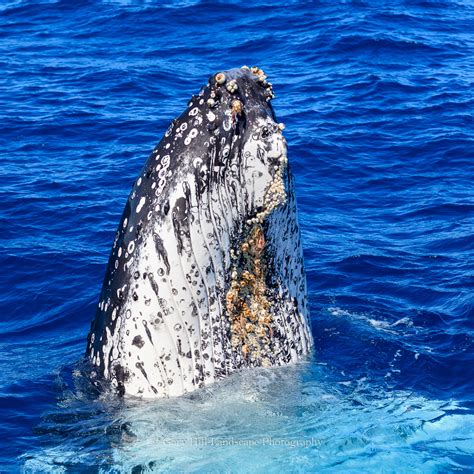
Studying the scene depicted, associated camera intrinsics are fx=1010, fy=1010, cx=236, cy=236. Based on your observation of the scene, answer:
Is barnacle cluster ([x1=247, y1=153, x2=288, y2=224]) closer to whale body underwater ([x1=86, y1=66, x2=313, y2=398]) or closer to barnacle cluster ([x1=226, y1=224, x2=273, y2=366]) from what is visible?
whale body underwater ([x1=86, y1=66, x2=313, y2=398])

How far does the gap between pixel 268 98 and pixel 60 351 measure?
4537 mm

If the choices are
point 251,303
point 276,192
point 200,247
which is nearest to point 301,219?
point 251,303

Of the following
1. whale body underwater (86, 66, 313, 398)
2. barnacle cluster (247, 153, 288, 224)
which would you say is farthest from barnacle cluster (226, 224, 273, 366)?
barnacle cluster (247, 153, 288, 224)

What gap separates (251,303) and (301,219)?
26.9 feet

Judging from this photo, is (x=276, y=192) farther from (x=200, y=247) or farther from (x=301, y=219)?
(x=301, y=219)

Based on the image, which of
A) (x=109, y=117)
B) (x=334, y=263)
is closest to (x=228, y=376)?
(x=334, y=263)

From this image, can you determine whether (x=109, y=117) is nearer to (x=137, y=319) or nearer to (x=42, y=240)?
(x=42, y=240)

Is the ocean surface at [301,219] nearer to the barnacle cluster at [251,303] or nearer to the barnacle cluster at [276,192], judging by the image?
the barnacle cluster at [251,303]

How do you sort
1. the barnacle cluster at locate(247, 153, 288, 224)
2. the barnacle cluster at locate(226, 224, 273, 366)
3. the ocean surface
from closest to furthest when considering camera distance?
the ocean surface < the barnacle cluster at locate(247, 153, 288, 224) < the barnacle cluster at locate(226, 224, 273, 366)

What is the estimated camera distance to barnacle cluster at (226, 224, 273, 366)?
9.17 metres

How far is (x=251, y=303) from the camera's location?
30.7 ft

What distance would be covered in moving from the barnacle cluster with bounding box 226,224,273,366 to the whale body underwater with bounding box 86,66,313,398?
0.01 metres

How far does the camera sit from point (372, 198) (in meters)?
18.6

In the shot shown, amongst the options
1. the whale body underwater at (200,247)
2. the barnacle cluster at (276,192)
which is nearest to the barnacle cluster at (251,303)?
the whale body underwater at (200,247)
